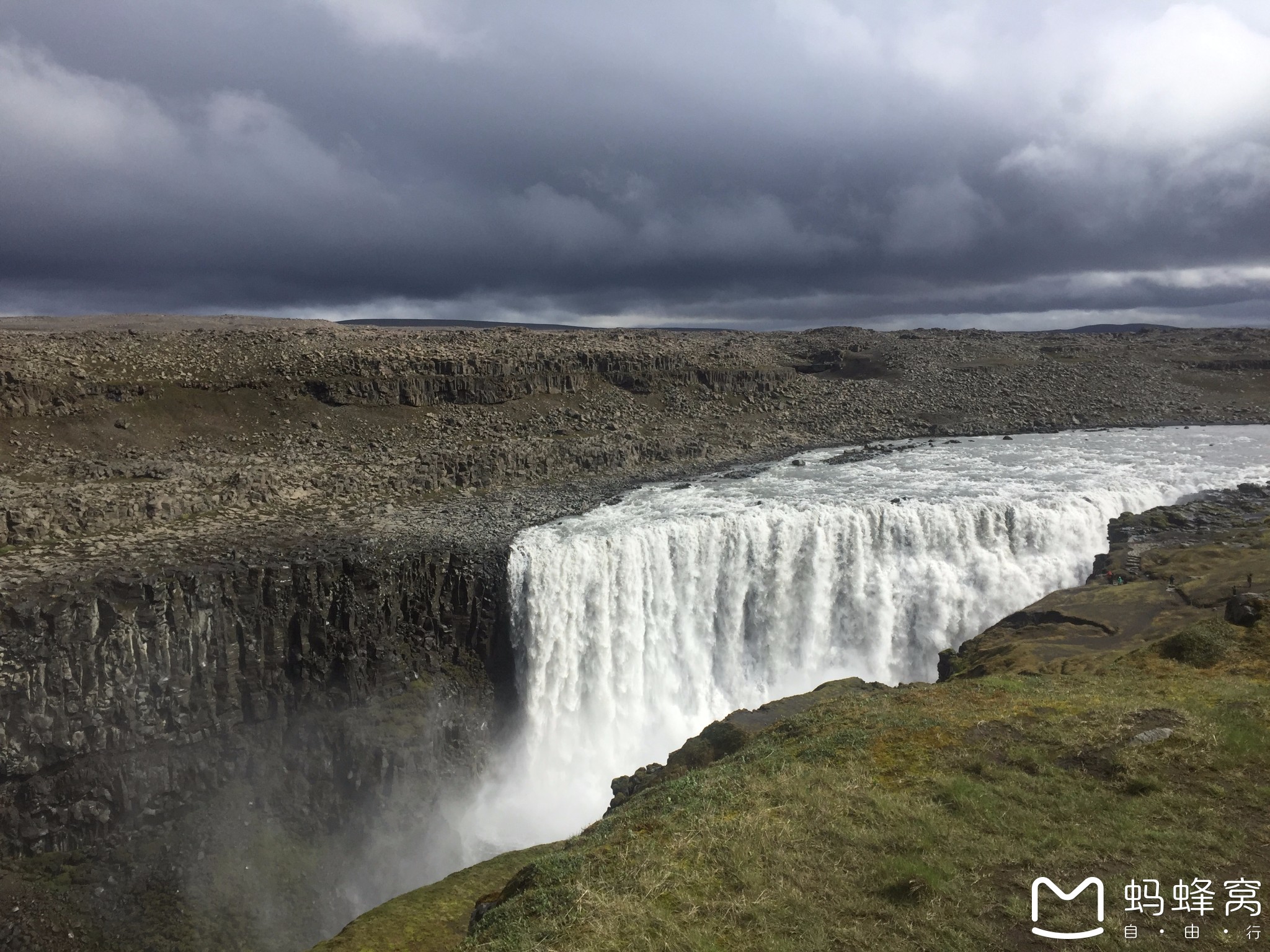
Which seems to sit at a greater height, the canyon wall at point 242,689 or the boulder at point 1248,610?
the boulder at point 1248,610

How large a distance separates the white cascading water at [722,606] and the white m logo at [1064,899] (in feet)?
58.9

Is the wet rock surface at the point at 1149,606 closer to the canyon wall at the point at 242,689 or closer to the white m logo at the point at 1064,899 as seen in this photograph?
the white m logo at the point at 1064,899

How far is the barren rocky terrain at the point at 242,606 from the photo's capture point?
1903 centimetres

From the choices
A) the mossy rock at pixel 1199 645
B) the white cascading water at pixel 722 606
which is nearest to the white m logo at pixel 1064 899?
the mossy rock at pixel 1199 645

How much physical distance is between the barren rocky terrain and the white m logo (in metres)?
20.2

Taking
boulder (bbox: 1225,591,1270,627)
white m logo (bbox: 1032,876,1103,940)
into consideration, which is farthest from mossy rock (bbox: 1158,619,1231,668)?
white m logo (bbox: 1032,876,1103,940)

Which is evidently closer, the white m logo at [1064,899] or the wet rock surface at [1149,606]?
the white m logo at [1064,899]

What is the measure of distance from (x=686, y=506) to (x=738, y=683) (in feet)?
27.8

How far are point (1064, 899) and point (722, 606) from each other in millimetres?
20762

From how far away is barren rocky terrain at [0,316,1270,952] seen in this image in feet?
62.4

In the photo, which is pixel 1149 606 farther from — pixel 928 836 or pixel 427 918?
pixel 427 918

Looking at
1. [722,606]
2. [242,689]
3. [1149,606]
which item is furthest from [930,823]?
[242,689]

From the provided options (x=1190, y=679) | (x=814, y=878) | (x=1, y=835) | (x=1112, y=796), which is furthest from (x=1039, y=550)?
(x=1, y=835)

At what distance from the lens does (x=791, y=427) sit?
A: 56.3m
